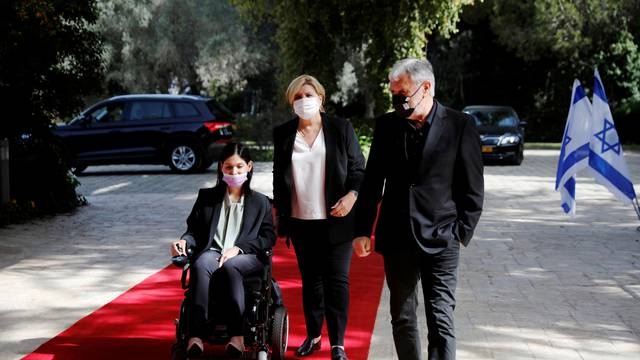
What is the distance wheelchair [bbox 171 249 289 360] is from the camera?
17.0 feet

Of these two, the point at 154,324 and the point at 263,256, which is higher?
the point at 263,256

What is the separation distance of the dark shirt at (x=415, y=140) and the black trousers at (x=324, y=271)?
1.14 metres

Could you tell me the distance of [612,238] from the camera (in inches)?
437

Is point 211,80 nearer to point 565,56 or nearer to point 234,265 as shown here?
point 565,56

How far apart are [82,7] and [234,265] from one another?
8.71m

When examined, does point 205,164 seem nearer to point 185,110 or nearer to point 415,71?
point 185,110

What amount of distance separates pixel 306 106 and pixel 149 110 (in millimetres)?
15649

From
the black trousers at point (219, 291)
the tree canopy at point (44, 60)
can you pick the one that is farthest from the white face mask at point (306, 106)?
the tree canopy at point (44, 60)

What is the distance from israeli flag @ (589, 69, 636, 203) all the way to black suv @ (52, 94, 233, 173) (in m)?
11.3

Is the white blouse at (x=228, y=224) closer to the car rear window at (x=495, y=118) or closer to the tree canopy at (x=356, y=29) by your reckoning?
the tree canopy at (x=356, y=29)

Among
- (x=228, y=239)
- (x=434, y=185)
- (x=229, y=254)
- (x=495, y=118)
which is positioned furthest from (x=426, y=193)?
(x=495, y=118)

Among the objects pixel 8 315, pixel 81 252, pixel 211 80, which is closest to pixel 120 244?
pixel 81 252

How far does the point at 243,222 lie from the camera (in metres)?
5.57

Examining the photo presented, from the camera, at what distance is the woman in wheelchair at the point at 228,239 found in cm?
519
